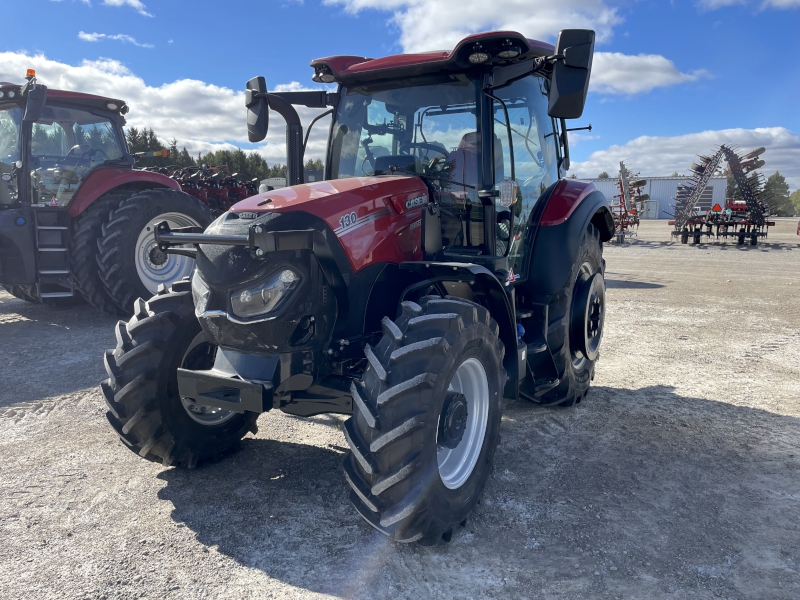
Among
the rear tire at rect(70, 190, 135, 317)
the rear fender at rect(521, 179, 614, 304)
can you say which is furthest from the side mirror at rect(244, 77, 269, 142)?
the rear tire at rect(70, 190, 135, 317)

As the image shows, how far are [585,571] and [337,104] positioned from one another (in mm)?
3074

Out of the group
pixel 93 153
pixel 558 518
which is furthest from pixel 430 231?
pixel 93 153

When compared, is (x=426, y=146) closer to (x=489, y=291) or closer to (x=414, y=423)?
(x=489, y=291)

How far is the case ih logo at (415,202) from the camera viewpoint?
3311 millimetres

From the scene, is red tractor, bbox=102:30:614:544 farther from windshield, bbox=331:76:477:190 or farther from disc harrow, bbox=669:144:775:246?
disc harrow, bbox=669:144:775:246

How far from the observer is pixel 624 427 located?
4297 mm

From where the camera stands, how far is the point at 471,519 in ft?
9.86

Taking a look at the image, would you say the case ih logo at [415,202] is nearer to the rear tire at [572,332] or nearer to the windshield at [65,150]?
the rear tire at [572,332]

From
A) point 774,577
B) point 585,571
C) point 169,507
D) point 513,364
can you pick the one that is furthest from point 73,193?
point 774,577

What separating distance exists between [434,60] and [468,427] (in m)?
2.06

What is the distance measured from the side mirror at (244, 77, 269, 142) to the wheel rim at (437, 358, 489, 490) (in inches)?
78.8

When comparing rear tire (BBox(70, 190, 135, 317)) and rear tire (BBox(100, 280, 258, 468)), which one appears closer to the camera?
rear tire (BBox(100, 280, 258, 468))

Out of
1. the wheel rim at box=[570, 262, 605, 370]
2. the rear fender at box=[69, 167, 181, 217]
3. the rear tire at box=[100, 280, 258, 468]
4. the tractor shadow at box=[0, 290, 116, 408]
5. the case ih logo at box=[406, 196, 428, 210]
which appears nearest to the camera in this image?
the rear tire at box=[100, 280, 258, 468]

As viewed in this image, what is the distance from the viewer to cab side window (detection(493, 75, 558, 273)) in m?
3.76
